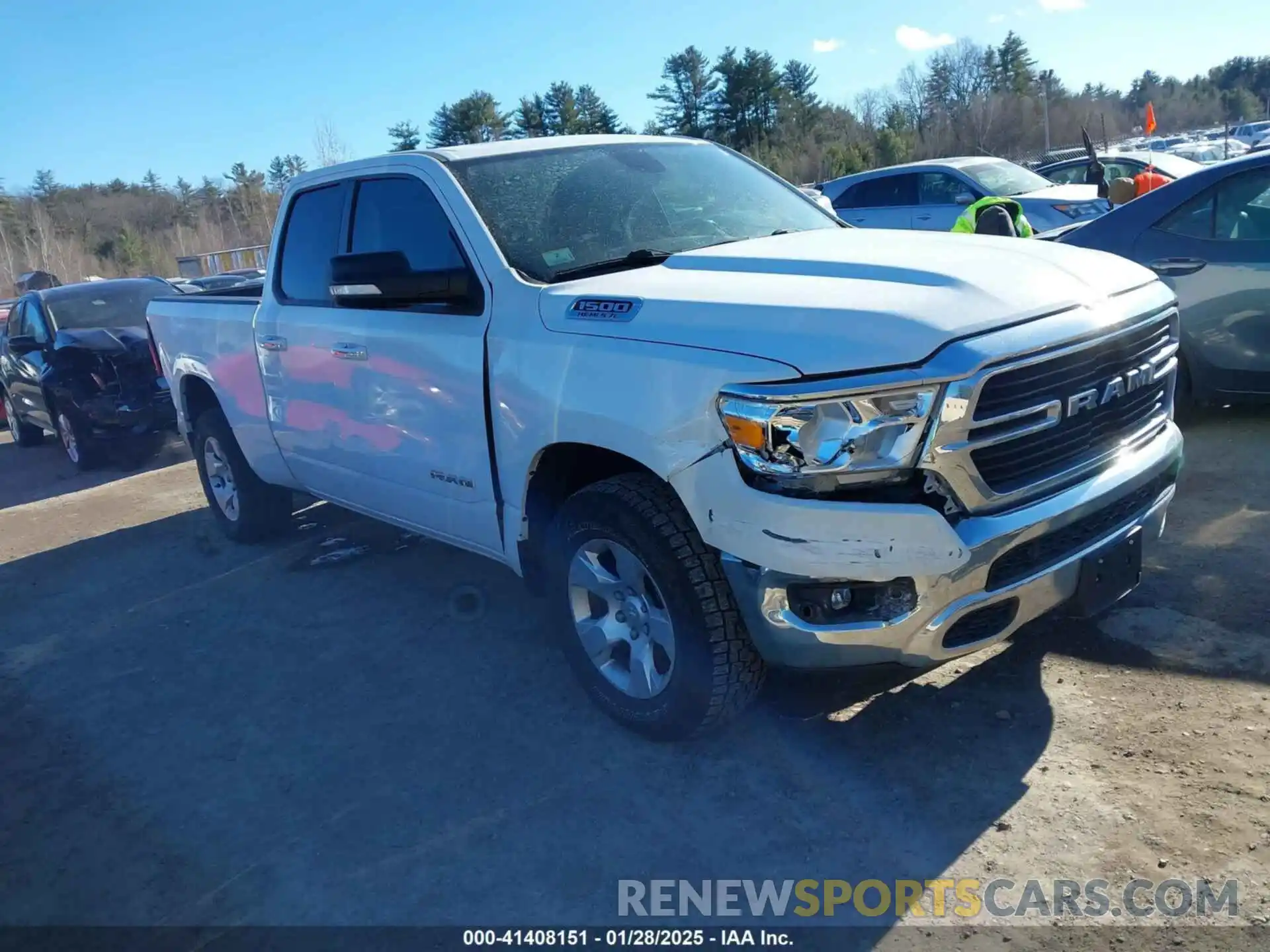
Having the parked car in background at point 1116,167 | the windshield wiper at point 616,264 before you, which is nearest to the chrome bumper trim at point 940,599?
the windshield wiper at point 616,264

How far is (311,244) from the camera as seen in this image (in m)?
5.02

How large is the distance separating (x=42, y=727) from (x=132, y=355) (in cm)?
637

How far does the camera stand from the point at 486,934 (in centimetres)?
269

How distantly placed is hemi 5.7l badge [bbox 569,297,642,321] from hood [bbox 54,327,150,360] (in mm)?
7780

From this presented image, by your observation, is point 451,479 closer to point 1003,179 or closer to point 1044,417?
point 1044,417

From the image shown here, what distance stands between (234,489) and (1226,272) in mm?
5845

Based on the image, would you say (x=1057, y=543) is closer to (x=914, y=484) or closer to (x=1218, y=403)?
(x=914, y=484)

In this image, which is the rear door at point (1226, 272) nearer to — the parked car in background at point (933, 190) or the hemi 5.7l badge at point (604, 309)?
the hemi 5.7l badge at point (604, 309)

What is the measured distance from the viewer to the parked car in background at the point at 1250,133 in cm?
3442

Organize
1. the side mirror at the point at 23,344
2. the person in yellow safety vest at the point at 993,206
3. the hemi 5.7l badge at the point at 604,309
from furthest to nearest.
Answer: the side mirror at the point at 23,344
the person in yellow safety vest at the point at 993,206
the hemi 5.7l badge at the point at 604,309

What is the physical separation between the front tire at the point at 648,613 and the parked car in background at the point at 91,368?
692cm

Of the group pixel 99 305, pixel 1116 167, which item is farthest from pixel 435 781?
pixel 1116 167

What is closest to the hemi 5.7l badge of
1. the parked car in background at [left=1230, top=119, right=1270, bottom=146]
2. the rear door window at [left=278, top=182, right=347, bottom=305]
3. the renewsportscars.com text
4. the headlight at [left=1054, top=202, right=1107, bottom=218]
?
the renewsportscars.com text

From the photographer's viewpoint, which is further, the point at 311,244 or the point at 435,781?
the point at 311,244
